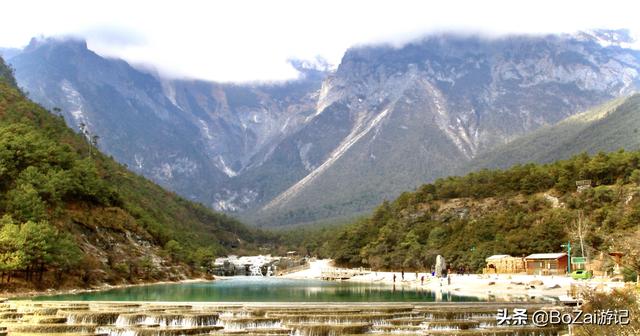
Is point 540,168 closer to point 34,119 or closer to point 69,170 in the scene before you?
point 69,170

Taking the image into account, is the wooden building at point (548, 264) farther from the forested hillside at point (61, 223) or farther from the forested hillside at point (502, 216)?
the forested hillside at point (61, 223)

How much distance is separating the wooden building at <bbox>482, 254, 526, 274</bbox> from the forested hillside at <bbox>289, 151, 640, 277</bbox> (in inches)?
207

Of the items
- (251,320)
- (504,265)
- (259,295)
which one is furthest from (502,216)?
(251,320)

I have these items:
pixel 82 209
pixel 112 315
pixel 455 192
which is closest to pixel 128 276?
pixel 82 209

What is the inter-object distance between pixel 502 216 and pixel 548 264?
88.1 feet

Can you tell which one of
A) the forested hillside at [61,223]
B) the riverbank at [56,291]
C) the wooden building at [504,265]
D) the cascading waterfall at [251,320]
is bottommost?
the cascading waterfall at [251,320]

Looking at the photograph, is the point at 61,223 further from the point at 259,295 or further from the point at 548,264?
the point at 548,264

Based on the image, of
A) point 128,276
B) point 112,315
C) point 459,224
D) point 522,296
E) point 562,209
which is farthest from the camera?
point 459,224

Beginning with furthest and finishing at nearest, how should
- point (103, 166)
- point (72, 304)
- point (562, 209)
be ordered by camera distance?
point (103, 166)
point (562, 209)
point (72, 304)

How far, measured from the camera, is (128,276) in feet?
296

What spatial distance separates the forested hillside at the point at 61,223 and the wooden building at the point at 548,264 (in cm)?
6217

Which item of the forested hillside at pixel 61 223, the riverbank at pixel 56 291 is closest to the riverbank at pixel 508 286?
the riverbank at pixel 56 291

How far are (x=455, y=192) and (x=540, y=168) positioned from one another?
2232 centimetres

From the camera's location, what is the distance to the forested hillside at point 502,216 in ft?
328
